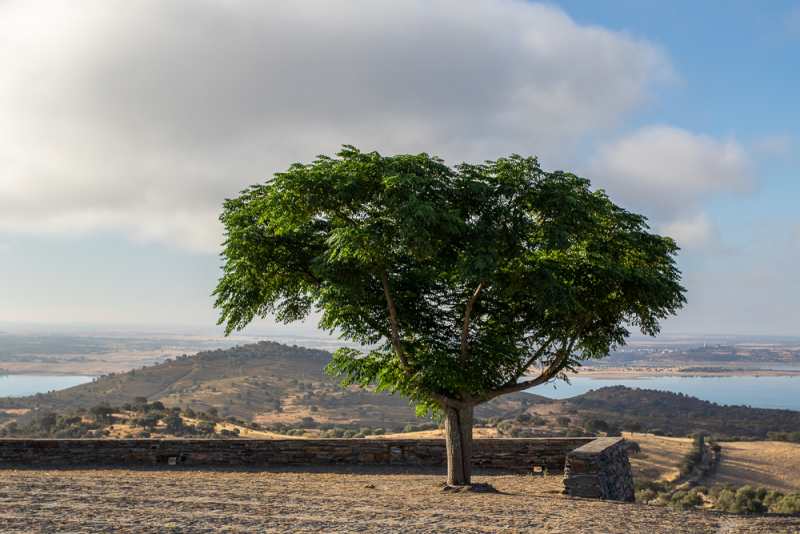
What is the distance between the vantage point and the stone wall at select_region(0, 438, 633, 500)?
46.8ft

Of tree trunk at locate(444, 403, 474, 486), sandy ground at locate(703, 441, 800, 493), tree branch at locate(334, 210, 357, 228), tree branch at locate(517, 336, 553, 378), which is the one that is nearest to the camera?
tree branch at locate(334, 210, 357, 228)

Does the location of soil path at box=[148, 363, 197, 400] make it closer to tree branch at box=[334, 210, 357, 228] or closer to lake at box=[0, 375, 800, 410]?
lake at box=[0, 375, 800, 410]

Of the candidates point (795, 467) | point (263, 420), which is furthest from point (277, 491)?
point (263, 420)

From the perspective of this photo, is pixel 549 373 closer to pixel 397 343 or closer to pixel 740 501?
pixel 397 343

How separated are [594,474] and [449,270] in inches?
205

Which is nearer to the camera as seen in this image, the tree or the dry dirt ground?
the dry dirt ground

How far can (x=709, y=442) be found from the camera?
1893 inches

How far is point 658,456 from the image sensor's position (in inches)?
1593

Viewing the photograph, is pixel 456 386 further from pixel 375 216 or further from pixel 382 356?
pixel 375 216

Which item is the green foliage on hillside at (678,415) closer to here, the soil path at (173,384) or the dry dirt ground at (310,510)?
the dry dirt ground at (310,510)

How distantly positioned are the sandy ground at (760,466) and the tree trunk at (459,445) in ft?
101

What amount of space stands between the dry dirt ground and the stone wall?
242 cm

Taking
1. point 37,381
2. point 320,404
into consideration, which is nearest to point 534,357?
point 320,404

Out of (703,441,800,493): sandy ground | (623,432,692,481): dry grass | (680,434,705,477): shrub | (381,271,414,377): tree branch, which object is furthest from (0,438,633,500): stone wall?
(680,434,705,477): shrub
